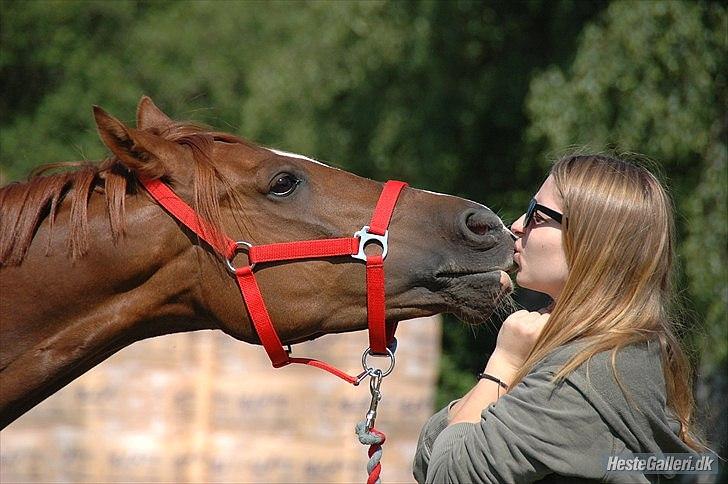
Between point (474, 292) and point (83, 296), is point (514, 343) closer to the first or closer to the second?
point (474, 292)

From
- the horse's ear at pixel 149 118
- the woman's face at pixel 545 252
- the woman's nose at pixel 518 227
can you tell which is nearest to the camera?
the woman's face at pixel 545 252

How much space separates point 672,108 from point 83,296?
589 centimetres

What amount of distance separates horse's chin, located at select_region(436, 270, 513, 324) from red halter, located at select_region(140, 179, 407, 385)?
0.67ft

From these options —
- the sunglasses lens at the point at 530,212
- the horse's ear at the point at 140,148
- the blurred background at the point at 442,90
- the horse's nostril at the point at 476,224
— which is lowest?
the blurred background at the point at 442,90

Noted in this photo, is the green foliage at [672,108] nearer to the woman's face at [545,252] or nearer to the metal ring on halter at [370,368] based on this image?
the metal ring on halter at [370,368]

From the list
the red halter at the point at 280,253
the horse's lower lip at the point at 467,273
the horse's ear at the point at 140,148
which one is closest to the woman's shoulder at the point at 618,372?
the horse's lower lip at the point at 467,273

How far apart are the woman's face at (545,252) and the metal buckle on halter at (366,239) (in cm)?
50

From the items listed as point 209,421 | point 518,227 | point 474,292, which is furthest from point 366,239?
point 209,421

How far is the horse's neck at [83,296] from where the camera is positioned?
2682mm

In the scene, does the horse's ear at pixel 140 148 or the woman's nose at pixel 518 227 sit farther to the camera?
the horse's ear at pixel 140 148

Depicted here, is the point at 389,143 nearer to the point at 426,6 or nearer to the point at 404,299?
the point at 426,6

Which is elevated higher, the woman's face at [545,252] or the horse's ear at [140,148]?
the horse's ear at [140,148]

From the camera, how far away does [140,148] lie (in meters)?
2.71

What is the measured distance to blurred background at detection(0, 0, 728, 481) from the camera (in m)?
7.27
